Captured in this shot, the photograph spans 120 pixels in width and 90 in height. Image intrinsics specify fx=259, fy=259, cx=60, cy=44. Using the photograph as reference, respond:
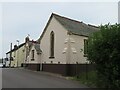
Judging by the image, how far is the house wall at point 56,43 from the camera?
34.2 m

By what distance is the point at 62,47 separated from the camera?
113 feet

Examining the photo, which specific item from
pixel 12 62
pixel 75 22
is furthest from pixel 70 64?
pixel 12 62

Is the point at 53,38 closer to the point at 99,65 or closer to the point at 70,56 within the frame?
the point at 70,56

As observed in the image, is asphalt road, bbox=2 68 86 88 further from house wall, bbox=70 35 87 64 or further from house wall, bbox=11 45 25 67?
house wall, bbox=11 45 25 67

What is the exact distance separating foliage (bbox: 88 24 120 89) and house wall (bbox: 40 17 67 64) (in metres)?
15.4

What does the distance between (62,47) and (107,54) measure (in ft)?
55.8

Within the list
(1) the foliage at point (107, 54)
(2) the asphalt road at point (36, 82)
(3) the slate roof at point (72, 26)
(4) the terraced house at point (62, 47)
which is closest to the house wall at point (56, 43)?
(4) the terraced house at point (62, 47)

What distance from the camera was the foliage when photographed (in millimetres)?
17266

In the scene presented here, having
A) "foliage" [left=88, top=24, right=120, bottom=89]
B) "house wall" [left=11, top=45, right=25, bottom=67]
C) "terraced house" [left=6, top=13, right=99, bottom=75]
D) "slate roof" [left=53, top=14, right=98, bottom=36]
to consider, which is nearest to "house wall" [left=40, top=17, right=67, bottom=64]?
"terraced house" [left=6, top=13, right=99, bottom=75]

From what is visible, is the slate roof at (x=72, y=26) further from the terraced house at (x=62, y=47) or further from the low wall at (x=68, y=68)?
the low wall at (x=68, y=68)

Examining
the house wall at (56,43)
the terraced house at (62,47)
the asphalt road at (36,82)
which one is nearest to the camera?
the asphalt road at (36,82)

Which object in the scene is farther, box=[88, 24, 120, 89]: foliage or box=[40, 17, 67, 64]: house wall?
box=[40, 17, 67, 64]: house wall

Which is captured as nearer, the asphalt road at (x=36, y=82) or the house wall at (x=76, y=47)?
the asphalt road at (x=36, y=82)

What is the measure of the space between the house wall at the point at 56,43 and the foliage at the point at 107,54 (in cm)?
1536
